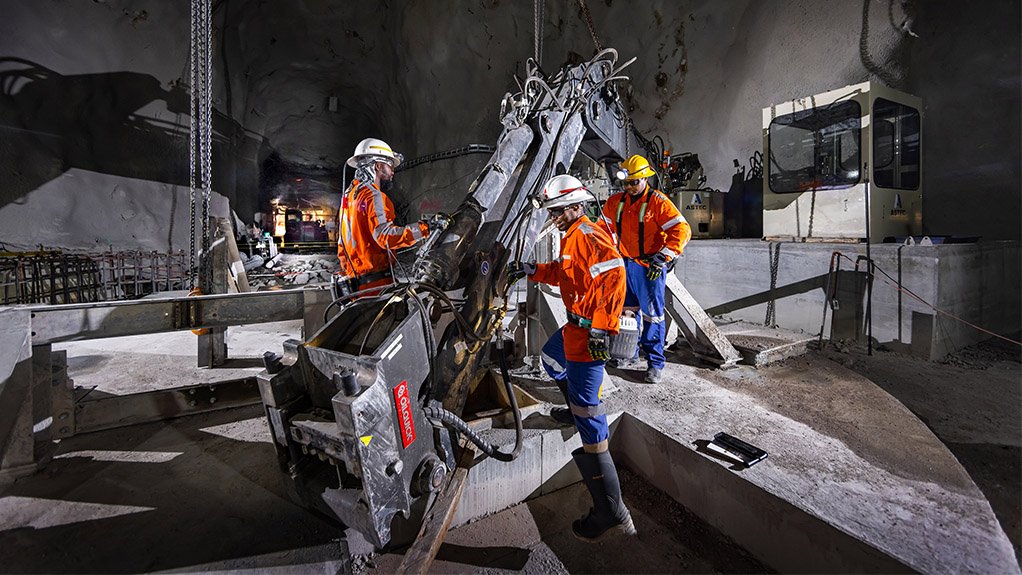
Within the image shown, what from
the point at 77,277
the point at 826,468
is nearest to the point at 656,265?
the point at 826,468

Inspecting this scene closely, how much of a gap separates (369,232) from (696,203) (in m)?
6.48

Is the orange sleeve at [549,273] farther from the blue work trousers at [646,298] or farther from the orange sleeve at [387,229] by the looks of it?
the blue work trousers at [646,298]

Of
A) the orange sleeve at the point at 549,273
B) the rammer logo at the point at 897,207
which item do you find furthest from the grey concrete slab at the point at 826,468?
the rammer logo at the point at 897,207

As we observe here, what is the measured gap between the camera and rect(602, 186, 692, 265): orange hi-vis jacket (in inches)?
158

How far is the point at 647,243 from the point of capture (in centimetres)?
432

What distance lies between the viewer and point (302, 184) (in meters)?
24.7

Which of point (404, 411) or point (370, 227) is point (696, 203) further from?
point (404, 411)

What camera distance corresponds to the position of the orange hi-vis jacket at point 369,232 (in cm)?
324

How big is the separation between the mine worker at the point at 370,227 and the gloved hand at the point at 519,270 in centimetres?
81

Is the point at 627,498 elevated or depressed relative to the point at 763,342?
depressed

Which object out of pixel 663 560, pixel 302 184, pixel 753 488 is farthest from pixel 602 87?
pixel 302 184

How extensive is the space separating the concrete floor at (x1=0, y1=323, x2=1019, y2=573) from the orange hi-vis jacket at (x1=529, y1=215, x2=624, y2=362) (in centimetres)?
102

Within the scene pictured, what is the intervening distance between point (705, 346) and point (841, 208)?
3150 millimetres

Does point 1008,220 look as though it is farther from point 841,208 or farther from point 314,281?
point 314,281
